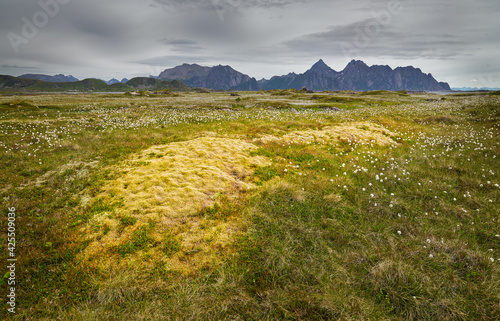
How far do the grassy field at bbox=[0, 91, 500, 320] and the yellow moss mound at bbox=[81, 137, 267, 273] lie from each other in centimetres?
5

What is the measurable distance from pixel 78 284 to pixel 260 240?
5.06 metres

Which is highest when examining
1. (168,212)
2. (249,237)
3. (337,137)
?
(337,137)

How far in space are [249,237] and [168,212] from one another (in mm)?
3292

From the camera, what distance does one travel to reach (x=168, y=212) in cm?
761

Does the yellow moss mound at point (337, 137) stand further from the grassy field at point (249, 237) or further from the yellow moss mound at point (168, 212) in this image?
the yellow moss mound at point (168, 212)

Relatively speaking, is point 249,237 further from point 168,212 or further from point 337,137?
point 337,137

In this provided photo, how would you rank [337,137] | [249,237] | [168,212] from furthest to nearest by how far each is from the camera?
[337,137], [168,212], [249,237]

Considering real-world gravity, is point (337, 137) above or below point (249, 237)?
above

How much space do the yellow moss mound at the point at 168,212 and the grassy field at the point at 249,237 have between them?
53 millimetres

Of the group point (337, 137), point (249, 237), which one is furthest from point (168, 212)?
point (337, 137)

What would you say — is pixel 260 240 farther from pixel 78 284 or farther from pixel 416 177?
pixel 416 177

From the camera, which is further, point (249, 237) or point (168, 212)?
point (168, 212)

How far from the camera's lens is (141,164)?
11.7 meters

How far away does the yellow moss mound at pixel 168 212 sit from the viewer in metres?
5.99
